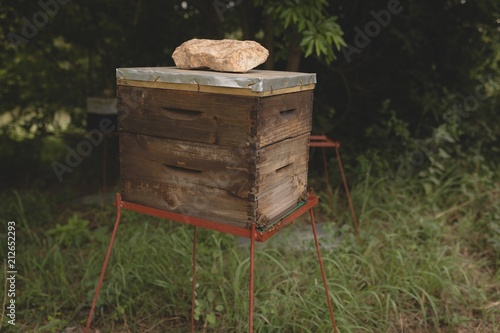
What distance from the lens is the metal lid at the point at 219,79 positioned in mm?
1583

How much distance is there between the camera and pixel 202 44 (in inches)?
77.4

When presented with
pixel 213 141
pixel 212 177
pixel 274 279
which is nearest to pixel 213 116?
pixel 213 141

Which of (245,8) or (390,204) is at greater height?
(245,8)

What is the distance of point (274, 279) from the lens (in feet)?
9.82

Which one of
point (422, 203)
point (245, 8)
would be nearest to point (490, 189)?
point (422, 203)

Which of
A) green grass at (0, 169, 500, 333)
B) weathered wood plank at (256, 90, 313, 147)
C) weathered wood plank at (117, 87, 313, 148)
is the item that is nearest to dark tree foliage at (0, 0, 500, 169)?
green grass at (0, 169, 500, 333)

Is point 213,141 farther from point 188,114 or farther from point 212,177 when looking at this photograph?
point 188,114

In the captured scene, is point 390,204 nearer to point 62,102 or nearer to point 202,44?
point 202,44

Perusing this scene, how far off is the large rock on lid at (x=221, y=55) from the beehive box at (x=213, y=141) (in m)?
0.08

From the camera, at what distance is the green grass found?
2746 millimetres

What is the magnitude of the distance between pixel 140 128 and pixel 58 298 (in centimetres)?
171

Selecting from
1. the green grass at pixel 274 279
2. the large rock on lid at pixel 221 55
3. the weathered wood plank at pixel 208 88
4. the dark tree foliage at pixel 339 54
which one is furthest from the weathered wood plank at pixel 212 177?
the dark tree foliage at pixel 339 54

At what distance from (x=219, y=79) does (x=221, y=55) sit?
0.24 m

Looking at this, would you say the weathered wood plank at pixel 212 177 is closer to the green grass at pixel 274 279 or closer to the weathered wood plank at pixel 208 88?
the weathered wood plank at pixel 208 88
